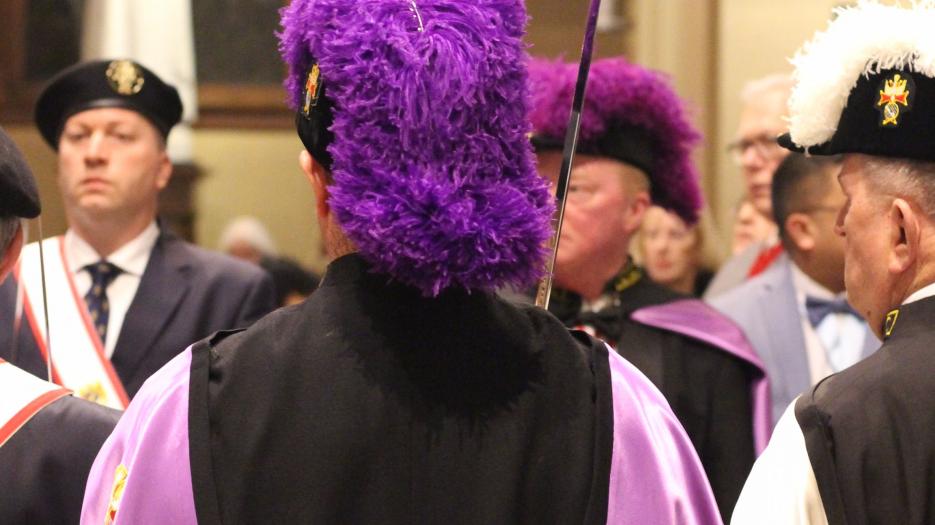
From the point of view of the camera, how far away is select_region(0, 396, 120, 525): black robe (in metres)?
1.96

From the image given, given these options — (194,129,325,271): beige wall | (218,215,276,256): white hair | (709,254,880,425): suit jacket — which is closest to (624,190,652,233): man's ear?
(709,254,880,425): suit jacket

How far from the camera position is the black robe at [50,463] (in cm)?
196

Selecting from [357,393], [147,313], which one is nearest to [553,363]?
[357,393]

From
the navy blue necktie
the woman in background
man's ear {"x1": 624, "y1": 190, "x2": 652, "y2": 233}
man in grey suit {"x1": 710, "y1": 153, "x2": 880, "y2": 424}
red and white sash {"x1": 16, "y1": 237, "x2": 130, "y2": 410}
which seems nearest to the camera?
red and white sash {"x1": 16, "y1": 237, "x2": 130, "y2": 410}

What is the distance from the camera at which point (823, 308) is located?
3832 mm

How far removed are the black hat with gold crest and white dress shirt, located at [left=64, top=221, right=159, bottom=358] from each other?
204 cm

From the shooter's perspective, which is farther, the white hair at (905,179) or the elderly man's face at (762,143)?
the elderly man's face at (762,143)

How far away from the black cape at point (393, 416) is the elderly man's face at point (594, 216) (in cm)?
160

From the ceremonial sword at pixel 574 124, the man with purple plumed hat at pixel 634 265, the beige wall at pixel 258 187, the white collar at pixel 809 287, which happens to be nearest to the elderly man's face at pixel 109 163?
the man with purple plumed hat at pixel 634 265

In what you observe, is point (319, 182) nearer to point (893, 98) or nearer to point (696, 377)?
point (893, 98)

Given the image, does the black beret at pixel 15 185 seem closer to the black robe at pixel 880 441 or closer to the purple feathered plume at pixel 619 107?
the black robe at pixel 880 441

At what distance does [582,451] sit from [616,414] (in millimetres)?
69

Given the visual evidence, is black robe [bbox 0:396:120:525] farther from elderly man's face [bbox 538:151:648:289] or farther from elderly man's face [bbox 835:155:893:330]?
elderly man's face [bbox 538:151:648:289]

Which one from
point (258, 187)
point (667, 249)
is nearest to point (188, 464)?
point (667, 249)
